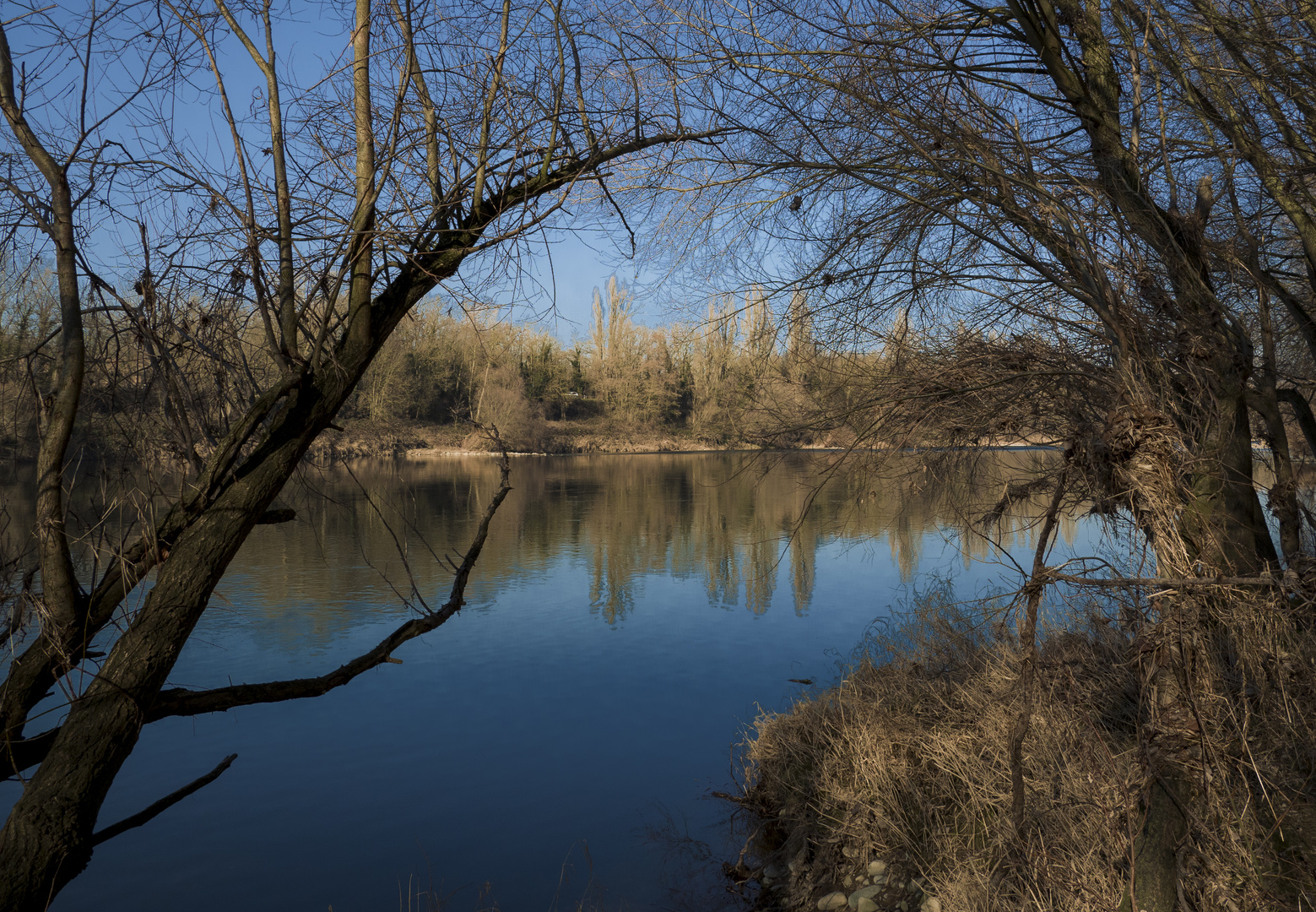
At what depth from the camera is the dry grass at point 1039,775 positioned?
3.42 meters

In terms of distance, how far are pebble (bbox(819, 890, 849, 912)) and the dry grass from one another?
119 millimetres

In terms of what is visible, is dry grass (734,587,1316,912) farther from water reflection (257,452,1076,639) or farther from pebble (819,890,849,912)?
water reflection (257,452,1076,639)

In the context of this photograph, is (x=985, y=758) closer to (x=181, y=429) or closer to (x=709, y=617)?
(x=181, y=429)

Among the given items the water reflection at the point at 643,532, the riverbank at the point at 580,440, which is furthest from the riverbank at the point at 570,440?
the water reflection at the point at 643,532

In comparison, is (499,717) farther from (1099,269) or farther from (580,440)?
(580,440)

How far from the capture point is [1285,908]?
11.4 feet

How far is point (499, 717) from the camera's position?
32.5 ft

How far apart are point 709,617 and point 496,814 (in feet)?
22.8

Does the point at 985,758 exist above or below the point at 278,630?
above

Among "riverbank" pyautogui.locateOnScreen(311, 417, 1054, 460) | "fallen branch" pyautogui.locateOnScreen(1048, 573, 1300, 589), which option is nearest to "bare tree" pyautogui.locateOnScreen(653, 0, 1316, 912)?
"fallen branch" pyautogui.locateOnScreen(1048, 573, 1300, 589)

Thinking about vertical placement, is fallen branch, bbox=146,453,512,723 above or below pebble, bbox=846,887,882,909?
above

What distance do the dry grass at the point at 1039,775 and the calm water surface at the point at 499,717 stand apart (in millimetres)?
972

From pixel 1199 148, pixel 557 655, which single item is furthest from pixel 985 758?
pixel 557 655

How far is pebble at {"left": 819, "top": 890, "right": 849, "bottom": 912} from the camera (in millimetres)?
5488
